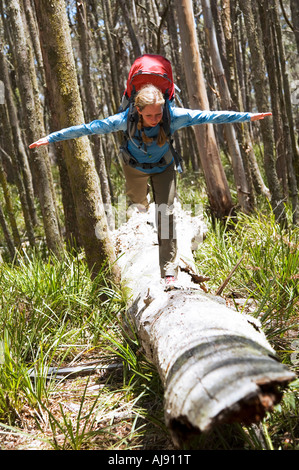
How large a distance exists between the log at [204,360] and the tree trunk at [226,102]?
3.98m

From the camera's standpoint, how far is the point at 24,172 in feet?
24.8

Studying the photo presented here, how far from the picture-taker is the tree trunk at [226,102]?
6.52 metres

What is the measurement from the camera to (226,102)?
22.1 feet

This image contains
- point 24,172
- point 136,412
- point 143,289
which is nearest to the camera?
point 136,412

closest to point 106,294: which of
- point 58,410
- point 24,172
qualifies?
point 58,410

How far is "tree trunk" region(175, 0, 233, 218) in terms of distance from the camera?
6.15m

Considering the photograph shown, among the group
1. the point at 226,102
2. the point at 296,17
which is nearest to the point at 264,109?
the point at 226,102

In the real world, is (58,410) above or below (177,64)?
below

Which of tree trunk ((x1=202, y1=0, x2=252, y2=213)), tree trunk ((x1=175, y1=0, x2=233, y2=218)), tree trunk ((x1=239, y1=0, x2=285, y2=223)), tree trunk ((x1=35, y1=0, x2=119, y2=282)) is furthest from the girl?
tree trunk ((x1=202, y1=0, x2=252, y2=213))

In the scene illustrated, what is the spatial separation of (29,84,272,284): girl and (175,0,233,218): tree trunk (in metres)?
2.78
